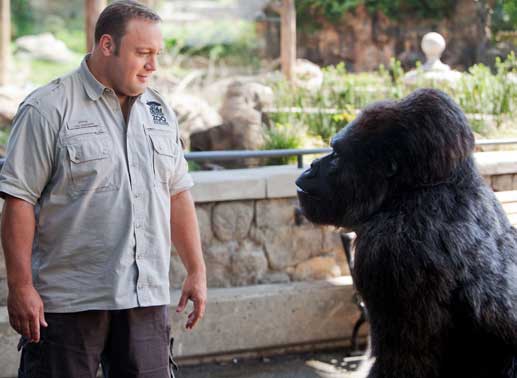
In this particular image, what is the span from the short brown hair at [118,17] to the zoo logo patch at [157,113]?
321 mm

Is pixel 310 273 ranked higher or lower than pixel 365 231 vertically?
lower

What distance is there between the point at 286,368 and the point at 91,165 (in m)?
2.98

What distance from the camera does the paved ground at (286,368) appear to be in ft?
17.6

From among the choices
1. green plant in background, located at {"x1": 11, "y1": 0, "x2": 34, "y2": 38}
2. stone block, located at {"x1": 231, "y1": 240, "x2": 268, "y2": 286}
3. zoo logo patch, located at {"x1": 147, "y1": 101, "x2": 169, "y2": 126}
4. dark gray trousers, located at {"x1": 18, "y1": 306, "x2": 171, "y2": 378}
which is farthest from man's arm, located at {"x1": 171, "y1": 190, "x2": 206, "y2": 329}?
green plant in background, located at {"x1": 11, "y1": 0, "x2": 34, "y2": 38}

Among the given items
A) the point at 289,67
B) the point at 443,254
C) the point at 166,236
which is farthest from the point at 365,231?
the point at 289,67

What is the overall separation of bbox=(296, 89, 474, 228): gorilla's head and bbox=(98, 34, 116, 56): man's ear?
0.97 m

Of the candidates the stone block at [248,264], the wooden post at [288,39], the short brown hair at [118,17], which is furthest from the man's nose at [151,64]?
the wooden post at [288,39]

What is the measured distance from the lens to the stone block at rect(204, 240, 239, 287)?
18.5 feet

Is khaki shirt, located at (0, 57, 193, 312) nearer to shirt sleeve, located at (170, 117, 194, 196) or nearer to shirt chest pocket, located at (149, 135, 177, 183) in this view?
shirt chest pocket, located at (149, 135, 177, 183)

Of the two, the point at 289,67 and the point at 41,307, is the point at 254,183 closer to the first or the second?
the point at 41,307

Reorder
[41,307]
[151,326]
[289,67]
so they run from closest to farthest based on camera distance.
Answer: [41,307] → [151,326] → [289,67]

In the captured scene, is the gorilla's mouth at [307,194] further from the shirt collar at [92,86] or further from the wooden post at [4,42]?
Answer: the wooden post at [4,42]

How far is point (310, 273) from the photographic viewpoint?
19.3ft

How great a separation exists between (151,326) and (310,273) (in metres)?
2.91
